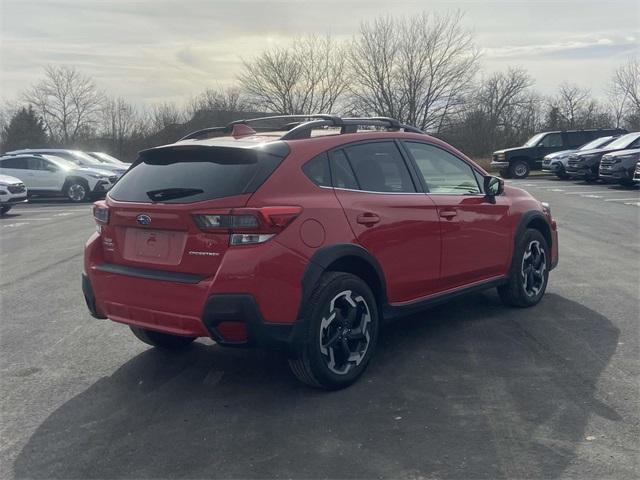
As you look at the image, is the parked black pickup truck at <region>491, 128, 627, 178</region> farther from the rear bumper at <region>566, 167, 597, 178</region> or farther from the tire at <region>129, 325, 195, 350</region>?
the tire at <region>129, 325, 195, 350</region>

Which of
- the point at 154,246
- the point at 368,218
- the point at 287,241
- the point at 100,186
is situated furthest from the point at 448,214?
the point at 100,186

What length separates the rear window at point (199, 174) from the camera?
13.6 ft

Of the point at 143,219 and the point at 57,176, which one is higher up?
the point at 143,219

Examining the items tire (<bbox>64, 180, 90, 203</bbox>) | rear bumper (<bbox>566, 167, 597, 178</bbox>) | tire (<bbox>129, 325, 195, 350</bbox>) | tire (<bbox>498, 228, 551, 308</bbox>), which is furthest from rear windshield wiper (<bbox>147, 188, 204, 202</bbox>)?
rear bumper (<bbox>566, 167, 597, 178</bbox>)

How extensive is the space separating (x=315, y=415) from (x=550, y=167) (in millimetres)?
24837

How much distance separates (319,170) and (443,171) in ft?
5.00

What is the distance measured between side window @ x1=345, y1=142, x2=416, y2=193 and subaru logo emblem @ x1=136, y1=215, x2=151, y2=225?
56.3 inches

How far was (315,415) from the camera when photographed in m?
4.00

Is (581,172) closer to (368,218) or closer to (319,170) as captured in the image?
(368,218)

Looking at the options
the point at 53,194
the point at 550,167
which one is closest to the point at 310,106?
the point at 550,167

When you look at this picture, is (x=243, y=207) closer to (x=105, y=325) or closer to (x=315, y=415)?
(x=315, y=415)

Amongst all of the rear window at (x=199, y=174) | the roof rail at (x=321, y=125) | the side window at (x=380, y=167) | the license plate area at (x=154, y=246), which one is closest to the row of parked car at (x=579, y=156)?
the roof rail at (x=321, y=125)

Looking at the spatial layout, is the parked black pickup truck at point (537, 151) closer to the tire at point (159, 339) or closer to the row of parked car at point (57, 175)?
the row of parked car at point (57, 175)

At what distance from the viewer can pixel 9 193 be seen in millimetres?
18250
